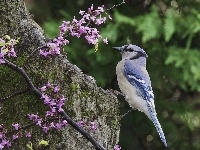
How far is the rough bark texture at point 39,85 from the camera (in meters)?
2.87

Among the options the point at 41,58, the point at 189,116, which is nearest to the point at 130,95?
the point at 41,58

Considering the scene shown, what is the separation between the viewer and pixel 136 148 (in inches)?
249

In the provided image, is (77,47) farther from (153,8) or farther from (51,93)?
(51,93)

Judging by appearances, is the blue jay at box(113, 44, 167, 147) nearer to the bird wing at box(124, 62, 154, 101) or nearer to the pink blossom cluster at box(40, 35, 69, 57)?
the bird wing at box(124, 62, 154, 101)

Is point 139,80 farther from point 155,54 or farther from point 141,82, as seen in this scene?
point 155,54

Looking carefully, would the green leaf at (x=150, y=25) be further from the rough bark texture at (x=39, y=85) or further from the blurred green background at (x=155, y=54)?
Result: the rough bark texture at (x=39, y=85)

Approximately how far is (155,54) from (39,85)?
2.96 meters

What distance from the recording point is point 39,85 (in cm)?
288

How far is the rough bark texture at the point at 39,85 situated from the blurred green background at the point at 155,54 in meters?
2.18

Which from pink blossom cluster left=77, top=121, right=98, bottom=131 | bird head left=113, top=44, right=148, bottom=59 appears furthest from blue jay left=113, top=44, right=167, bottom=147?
pink blossom cluster left=77, top=121, right=98, bottom=131

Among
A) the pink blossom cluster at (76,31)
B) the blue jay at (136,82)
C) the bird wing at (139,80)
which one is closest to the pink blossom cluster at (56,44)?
the pink blossom cluster at (76,31)

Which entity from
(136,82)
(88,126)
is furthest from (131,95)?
(88,126)

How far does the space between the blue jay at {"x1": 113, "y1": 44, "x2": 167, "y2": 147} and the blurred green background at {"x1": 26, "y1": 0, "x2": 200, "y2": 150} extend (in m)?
0.83

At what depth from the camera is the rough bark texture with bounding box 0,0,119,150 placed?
2.87m
